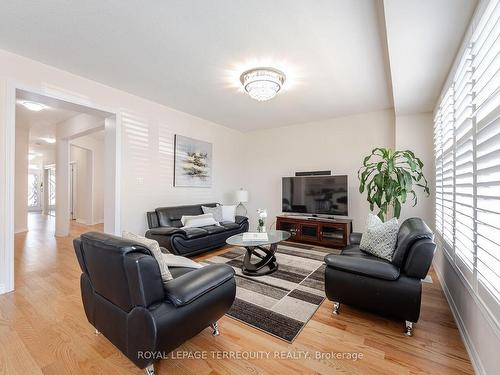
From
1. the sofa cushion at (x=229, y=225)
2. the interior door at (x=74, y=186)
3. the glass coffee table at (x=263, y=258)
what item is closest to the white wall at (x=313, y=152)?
the sofa cushion at (x=229, y=225)

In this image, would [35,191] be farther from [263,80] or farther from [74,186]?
[263,80]

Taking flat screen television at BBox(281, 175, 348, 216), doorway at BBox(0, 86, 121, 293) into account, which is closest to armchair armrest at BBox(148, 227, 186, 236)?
doorway at BBox(0, 86, 121, 293)

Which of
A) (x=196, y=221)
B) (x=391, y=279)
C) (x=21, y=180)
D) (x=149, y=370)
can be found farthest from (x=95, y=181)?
(x=391, y=279)

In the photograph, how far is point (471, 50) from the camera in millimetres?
1650

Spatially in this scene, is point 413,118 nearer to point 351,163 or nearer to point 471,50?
point 351,163

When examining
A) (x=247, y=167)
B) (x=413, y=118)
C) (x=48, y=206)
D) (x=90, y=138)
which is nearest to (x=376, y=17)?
(x=413, y=118)

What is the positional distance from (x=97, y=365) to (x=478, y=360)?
2391 mm

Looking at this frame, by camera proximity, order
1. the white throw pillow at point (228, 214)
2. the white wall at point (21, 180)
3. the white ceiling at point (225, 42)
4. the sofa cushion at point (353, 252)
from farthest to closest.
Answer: the white wall at point (21, 180)
the white throw pillow at point (228, 214)
the sofa cushion at point (353, 252)
the white ceiling at point (225, 42)

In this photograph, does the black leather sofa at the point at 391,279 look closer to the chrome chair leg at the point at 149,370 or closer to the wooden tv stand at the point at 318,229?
the chrome chair leg at the point at 149,370

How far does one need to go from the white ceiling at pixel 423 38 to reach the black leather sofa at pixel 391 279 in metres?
1.59

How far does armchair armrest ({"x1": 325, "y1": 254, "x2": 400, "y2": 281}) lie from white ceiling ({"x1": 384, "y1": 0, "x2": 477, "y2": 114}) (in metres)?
1.87

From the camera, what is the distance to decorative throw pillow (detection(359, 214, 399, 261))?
2131 millimetres

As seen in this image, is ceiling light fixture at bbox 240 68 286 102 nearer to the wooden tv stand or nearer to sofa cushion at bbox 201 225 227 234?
sofa cushion at bbox 201 225 227 234

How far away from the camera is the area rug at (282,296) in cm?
193
